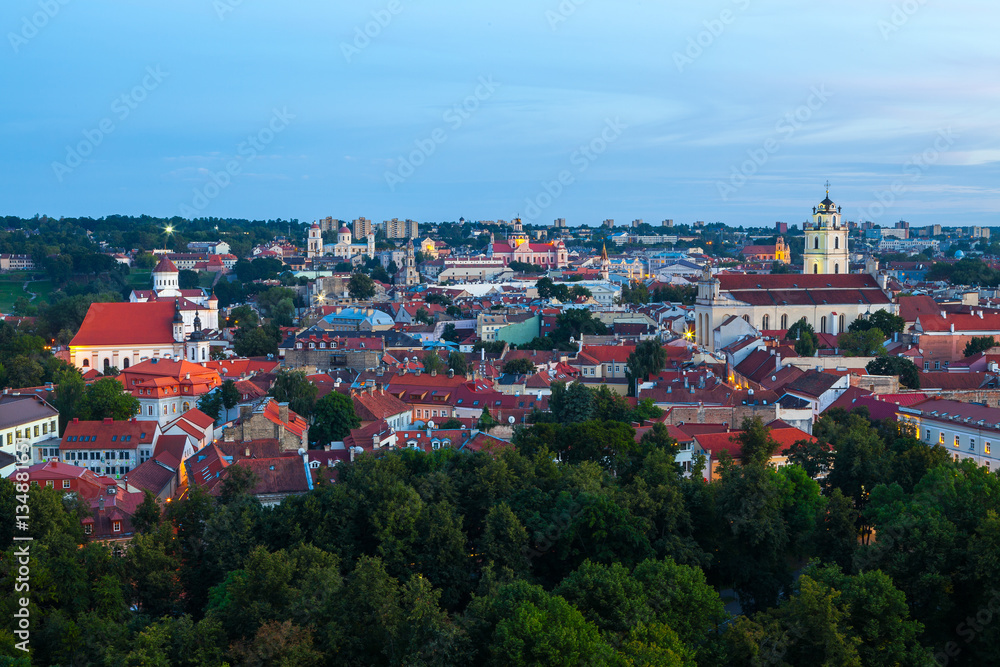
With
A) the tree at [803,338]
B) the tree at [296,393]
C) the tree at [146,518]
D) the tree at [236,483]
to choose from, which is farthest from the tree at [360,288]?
the tree at [146,518]

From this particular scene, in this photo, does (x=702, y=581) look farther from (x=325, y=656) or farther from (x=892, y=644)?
(x=325, y=656)

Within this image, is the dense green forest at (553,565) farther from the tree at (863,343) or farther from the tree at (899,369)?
the tree at (863,343)

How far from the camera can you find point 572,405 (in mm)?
33906

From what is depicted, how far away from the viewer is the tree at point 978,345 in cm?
4862

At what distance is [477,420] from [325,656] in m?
17.4

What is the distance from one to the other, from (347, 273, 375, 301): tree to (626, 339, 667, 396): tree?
4735cm

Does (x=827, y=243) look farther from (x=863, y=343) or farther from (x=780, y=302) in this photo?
(x=863, y=343)

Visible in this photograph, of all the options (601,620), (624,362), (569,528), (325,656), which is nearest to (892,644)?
(601,620)

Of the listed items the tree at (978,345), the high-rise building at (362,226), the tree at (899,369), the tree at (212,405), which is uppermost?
the high-rise building at (362,226)

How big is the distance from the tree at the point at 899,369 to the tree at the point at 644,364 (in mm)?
8070

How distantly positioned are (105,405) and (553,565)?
21.1 m

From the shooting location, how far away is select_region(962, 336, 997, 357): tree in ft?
160

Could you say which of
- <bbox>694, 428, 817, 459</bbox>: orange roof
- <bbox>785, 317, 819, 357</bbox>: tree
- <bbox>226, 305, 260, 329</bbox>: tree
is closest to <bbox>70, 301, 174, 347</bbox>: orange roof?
<bbox>226, 305, 260, 329</bbox>: tree

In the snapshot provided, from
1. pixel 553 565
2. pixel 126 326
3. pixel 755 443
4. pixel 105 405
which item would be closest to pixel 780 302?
pixel 755 443
